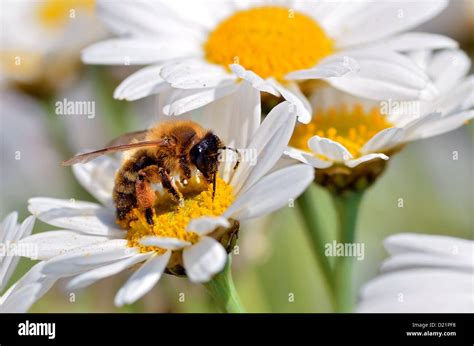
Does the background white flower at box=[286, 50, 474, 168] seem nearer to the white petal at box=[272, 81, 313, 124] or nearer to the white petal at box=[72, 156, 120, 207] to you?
the white petal at box=[272, 81, 313, 124]

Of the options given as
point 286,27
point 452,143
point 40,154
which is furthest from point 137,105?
point 286,27

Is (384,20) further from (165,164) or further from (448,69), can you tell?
(165,164)

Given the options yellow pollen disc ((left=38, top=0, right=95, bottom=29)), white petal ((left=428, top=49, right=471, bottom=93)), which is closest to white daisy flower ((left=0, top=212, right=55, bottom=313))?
white petal ((left=428, top=49, right=471, bottom=93))

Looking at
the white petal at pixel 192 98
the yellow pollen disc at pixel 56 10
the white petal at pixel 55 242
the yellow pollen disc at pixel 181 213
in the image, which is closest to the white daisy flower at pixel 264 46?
the white petal at pixel 192 98

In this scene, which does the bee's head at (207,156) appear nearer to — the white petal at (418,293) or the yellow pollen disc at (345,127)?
the yellow pollen disc at (345,127)
